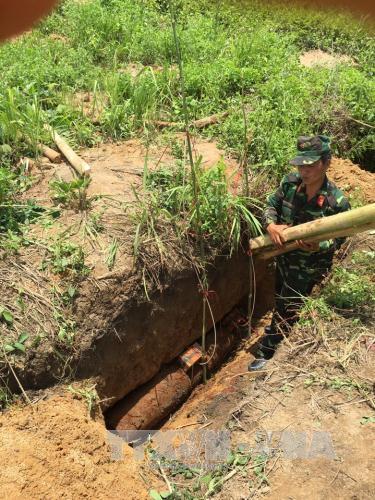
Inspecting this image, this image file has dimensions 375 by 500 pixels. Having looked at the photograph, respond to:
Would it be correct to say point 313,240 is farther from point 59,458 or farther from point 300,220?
point 59,458

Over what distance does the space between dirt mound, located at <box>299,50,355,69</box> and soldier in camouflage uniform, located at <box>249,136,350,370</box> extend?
8.53ft

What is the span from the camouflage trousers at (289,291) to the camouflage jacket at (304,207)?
1.2 inches

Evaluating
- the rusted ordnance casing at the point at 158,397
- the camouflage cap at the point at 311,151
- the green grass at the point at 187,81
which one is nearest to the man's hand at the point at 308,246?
the camouflage cap at the point at 311,151

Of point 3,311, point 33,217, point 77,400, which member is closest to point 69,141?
point 33,217

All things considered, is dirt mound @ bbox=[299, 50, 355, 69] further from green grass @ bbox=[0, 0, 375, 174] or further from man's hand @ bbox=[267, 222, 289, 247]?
man's hand @ bbox=[267, 222, 289, 247]

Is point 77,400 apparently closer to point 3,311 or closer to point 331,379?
point 3,311

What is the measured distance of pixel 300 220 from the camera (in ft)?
13.2

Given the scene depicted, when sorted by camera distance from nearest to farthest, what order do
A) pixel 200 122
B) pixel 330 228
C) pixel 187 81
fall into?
pixel 330 228 → pixel 200 122 → pixel 187 81

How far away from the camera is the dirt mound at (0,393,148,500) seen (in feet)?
9.86

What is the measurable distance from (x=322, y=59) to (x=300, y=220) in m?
3.08

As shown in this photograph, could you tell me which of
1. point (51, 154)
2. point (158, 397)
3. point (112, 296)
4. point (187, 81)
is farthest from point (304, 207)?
point (187, 81)

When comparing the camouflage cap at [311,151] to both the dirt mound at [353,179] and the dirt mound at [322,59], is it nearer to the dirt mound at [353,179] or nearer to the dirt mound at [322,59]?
the dirt mound at [353,179]

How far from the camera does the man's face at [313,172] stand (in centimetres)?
370

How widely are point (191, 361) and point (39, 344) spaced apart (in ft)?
4.50
